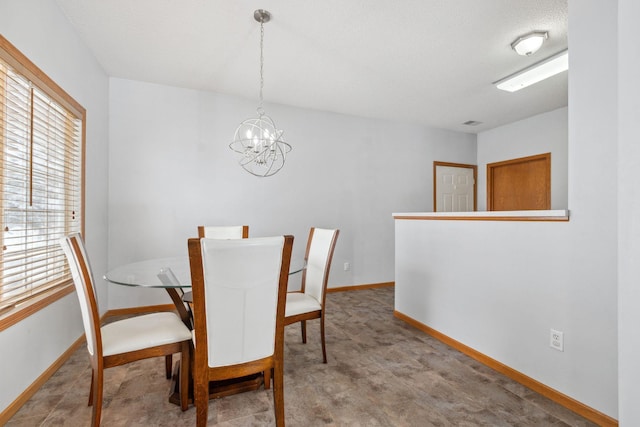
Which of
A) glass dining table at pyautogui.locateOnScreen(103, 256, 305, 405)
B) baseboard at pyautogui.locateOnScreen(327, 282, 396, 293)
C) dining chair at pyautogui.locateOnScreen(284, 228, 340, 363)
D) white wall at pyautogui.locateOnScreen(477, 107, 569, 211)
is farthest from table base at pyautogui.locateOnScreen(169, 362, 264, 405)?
white wall at pyautogui.locateOnScreen(477, 107, 569, 211)

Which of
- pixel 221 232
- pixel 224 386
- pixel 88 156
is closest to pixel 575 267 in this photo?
pixel 224 386

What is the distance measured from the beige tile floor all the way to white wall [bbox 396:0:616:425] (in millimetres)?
213

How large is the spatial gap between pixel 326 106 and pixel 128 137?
2387 millimetres

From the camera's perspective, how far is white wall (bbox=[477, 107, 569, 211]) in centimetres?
422

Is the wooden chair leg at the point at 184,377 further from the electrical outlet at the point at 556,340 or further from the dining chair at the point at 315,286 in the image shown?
the electrical outlet at the point at 556,340

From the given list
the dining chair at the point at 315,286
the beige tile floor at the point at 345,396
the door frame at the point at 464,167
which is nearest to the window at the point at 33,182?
the beige tile floor at the point at 345,396

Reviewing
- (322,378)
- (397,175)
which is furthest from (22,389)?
(397,175)

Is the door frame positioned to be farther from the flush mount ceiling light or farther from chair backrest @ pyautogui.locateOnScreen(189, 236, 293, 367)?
chair backrest @ pyautogui.locateOnScreen(189, 236, 293, 367)

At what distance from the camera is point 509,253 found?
2.14m

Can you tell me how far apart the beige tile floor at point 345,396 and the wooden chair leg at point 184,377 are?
0.06 metres

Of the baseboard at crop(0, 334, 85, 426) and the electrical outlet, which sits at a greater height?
the electrical outlet

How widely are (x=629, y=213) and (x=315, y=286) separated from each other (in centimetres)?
187

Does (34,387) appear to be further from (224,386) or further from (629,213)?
(629,213)

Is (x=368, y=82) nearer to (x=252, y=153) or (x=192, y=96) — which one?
(x=252, y=153)
